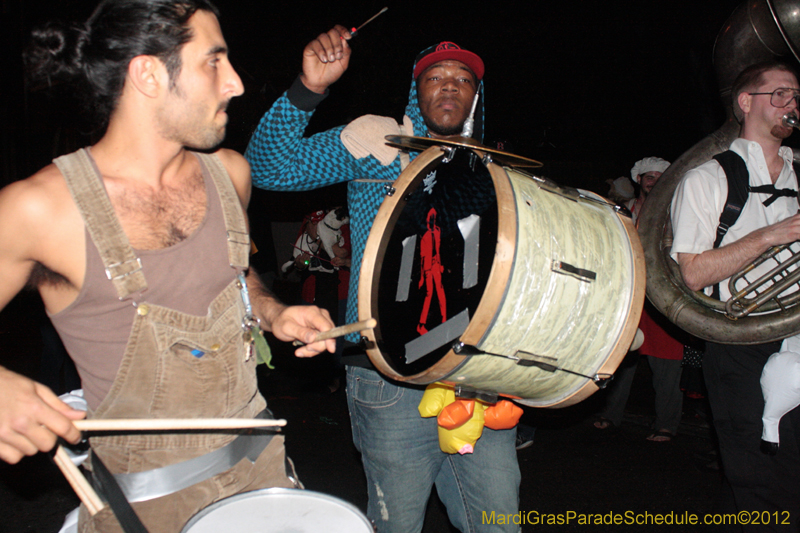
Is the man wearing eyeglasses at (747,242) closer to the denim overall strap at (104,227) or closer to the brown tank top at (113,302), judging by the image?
the brown tank top at (113,302)

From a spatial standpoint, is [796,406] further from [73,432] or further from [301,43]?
[301,43]

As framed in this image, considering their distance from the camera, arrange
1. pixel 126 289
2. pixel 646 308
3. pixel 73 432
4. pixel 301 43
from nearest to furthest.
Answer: pixel 73 432 → pixel 126 289 → pixel 646 308 → pixel 301 43

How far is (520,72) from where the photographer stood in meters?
12.8

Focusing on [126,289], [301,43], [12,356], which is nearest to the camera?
[126,289]

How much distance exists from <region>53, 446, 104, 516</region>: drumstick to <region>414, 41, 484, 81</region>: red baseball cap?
74.7 inches

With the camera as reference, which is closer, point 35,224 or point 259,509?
point 35,224

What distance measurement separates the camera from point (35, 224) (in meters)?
1.33

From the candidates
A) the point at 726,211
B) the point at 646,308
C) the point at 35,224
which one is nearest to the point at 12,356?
the point at 35,224

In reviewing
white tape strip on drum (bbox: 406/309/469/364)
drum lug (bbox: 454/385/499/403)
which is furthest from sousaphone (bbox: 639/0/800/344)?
white tape strip on drum (bbox: 406/309/469/364)

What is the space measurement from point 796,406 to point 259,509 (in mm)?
2352

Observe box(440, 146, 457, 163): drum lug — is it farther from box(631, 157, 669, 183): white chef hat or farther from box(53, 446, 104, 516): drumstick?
box(631, 157, 669, 183): white chef hat

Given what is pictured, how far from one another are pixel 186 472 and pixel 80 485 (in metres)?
0.32

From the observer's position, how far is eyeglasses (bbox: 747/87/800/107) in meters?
2.65

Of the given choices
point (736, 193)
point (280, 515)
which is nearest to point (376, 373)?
point (280, 515)
